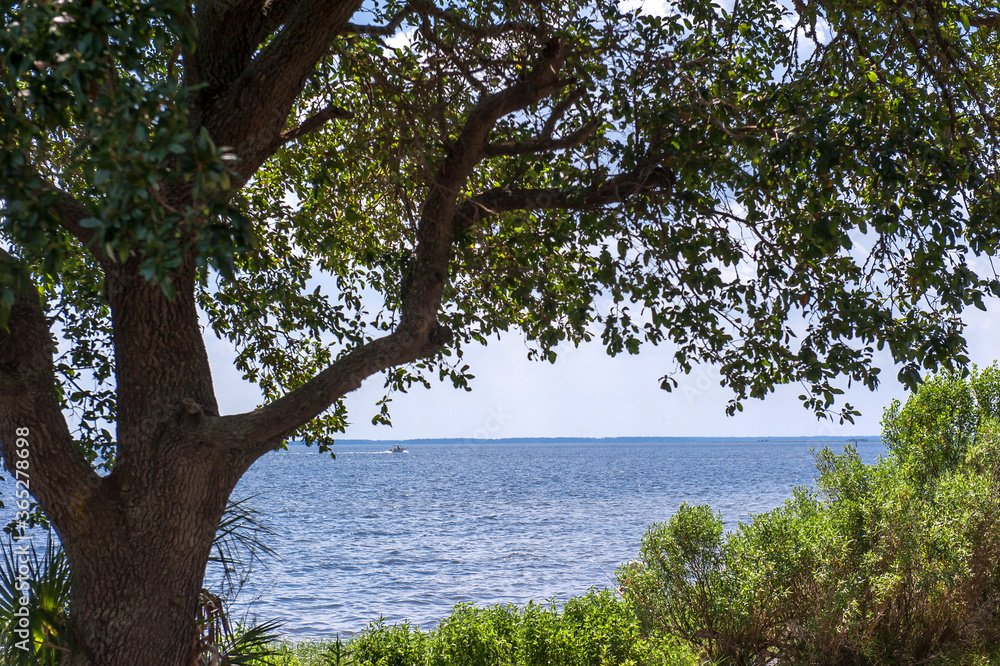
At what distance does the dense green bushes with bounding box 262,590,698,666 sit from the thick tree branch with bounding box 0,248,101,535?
318 cm

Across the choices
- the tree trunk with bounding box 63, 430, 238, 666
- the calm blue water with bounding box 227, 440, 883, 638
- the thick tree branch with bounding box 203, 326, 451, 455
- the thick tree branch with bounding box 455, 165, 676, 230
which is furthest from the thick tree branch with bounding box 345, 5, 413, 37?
the calm blue water with bounding box 227, 440, 883, 638

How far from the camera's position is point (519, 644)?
611cm

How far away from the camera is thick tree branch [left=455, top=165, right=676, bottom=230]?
5.09 meters

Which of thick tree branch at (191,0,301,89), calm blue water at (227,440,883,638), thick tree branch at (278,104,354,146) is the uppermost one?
thick tree branch at (191,0,301,89)

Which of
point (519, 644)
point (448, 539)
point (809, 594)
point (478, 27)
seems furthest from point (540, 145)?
point (448, 539)

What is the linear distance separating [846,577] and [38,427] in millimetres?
7289

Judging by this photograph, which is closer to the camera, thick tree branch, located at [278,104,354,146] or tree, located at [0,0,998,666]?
tree, located at [0,0,998,666]

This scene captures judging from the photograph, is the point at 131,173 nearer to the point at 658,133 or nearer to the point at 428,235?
the point at 428,235

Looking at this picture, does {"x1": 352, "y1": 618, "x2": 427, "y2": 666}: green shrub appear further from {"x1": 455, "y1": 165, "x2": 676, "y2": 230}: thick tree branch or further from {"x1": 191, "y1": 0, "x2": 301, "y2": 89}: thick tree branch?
{"x1": 191, "y1": 0, "x2": 301, "y2": 89}: thick tree branch

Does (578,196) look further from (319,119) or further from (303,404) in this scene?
(303,404)

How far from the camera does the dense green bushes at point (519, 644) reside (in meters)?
6.08

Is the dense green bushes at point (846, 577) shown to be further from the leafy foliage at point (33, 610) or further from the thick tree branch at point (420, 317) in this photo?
the leafy foliage at point (33, 610)

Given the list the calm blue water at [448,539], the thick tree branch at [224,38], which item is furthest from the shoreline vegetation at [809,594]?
the thick tree branch at [224,38]

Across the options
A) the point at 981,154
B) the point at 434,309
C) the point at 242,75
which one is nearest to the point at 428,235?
the point at 434,309
